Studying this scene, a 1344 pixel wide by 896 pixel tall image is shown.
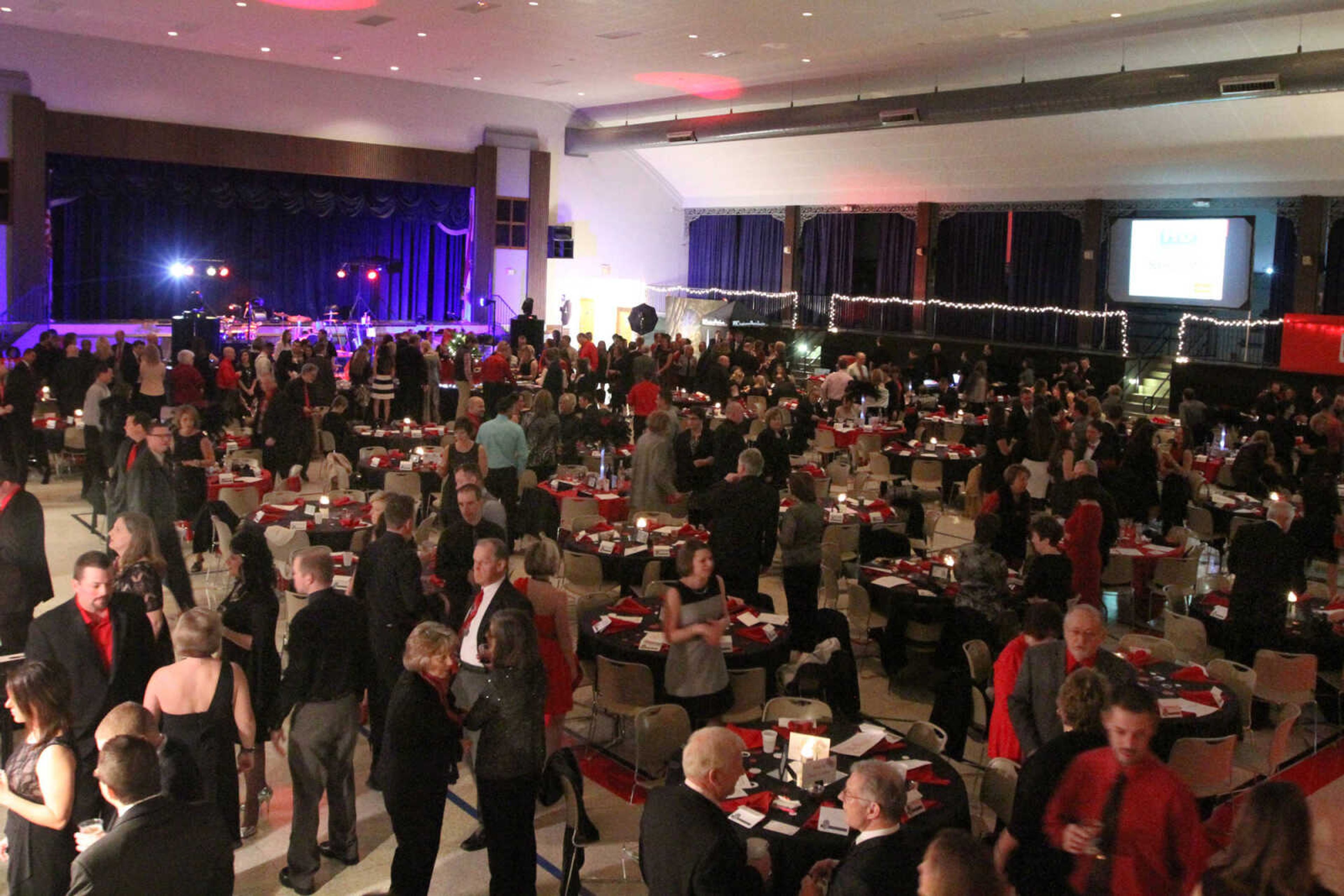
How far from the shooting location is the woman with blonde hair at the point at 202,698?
471 centimetres

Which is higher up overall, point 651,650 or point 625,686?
point 651,650

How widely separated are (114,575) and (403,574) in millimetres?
1264

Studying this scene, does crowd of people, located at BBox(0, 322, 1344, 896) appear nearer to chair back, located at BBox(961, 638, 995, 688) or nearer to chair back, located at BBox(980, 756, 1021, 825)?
chair back, located at BBox(980, 756, 1021, 825)

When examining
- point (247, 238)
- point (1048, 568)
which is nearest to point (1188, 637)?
point (1048, 568)

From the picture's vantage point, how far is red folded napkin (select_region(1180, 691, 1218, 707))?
20.5ft

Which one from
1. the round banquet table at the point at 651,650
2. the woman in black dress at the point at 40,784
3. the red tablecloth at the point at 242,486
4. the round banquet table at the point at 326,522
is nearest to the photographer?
the woman in black dress at the point at 40,784

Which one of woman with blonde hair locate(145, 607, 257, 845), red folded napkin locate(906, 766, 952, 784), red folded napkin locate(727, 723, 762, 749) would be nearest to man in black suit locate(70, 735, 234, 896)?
woman with blonde hair locate(145, 607, 257, 845)

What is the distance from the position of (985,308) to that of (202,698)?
21520 mm

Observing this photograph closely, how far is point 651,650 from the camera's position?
6.64 metres

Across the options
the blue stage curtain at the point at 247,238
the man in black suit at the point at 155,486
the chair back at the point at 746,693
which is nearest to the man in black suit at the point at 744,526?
the chair back at the point at 746,693

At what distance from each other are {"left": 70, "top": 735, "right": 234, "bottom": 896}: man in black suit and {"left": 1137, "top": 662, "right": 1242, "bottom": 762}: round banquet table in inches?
163

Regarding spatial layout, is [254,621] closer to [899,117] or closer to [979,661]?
[979,661]

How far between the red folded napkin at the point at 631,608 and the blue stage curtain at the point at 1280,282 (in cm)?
1621

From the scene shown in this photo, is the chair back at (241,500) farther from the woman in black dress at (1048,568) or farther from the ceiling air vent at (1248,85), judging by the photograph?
the ceiling air vent at (1248,85)
